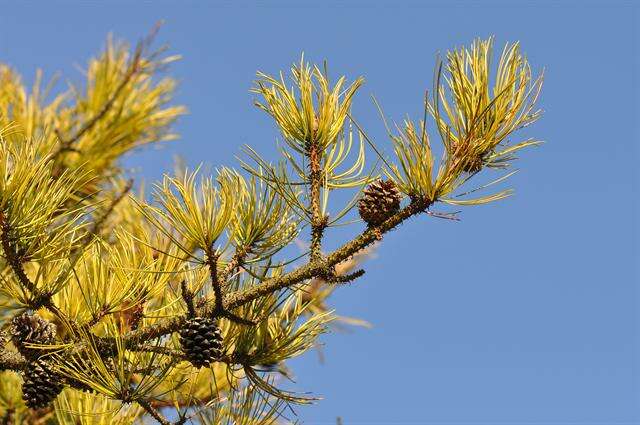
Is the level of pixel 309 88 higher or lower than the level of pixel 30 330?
higher

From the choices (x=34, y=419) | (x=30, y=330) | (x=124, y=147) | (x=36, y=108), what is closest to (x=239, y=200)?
(x=30, y=330)

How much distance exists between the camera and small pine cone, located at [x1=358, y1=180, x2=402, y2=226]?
1.01 meters

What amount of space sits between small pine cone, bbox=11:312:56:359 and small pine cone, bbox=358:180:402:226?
441mm

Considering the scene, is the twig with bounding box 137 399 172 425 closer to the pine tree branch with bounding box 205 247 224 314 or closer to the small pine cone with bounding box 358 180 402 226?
the pine tree branch with bounding box 205 247 224 314

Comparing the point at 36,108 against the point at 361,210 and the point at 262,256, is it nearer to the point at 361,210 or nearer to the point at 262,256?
the point at 262,256

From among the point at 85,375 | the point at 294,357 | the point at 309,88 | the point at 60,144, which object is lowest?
the point at 85,375

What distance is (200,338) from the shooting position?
1.04m

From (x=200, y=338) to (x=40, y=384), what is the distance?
0.22m

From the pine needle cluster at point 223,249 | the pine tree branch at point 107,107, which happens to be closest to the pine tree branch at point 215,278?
the pine needle cluster at point 223,249

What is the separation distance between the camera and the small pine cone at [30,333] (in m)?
1.12

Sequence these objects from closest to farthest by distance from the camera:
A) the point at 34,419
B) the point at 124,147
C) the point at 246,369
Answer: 1. the point at 246,369
2. the point at 34,419
3. the point at 124,147

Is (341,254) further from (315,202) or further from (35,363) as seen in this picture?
(35,363)

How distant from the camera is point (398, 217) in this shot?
1.00m

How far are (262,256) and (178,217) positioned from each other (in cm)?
12
